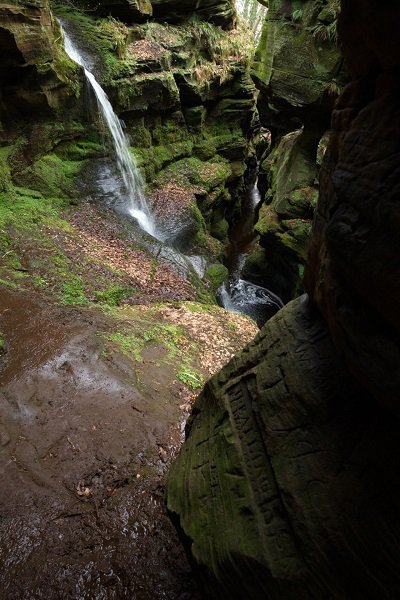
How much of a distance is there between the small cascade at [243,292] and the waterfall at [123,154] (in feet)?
14.0

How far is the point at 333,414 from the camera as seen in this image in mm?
2832

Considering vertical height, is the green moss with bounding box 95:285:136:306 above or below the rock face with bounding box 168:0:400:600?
below

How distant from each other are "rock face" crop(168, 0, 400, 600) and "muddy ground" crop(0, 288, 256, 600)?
769 millimetres

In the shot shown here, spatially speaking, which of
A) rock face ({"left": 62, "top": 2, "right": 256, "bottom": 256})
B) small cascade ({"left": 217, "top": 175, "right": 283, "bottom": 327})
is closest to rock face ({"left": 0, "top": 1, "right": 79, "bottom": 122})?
rock face ({"left": 62, "top": 2, "right": 256, "bottom": 256})

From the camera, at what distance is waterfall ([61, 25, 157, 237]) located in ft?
43.3

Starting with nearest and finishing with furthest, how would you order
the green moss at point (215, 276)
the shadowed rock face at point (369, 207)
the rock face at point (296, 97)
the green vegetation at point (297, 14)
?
1. the shadowed rock face at point (369, 207)
2. the rock face at point (296, 97)
3. the green vegetation at point (297, 14)
4. the green moss at point (215, 276)

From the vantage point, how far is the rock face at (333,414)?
2.09 meters

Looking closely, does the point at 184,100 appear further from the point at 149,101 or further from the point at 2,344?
the point at 2,344

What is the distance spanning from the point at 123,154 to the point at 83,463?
12730mm

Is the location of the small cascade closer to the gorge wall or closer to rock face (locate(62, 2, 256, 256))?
the gorge wall

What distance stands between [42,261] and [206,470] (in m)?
6.99

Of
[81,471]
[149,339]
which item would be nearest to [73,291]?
[149,339]

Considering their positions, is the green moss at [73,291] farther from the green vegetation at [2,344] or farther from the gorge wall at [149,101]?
the gorge wall at [149,101]

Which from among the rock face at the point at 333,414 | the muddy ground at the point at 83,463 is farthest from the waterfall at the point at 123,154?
the rock face at the point at 333,414
